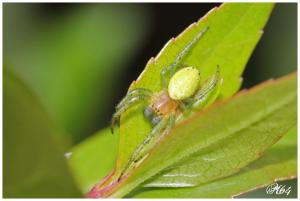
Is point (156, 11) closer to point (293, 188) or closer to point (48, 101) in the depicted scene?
point (48, 101)

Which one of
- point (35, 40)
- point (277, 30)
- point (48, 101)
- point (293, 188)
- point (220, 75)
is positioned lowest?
point (293, 188)

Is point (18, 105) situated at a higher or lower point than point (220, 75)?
higher

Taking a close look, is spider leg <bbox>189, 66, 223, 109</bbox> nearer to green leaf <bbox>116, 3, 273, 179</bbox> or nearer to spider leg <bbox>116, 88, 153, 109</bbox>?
green leaf <bbox>116, 3, 273, 179</bbox>

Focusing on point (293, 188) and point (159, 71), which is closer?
point (159, 71)

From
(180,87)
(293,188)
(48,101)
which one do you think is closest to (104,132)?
(180,87)

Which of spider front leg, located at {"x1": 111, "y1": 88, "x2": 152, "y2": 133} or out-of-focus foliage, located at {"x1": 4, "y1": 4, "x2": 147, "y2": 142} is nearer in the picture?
spider front leg, located at {"x1": 111, "y1": 88, "x2": 152, "y2": 133}

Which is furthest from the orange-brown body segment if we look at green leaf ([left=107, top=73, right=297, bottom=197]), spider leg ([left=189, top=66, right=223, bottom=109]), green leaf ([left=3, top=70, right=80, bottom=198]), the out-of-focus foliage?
green leaf ([left=3, top=70, right=80, bottom=198])

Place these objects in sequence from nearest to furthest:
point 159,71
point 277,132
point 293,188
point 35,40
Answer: point 277,132 → point 159,71 → point 293,188 → point 35,40

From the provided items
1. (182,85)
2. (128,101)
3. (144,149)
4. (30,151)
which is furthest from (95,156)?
(30,151)
